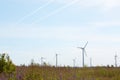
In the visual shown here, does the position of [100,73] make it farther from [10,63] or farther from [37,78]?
[37,78]

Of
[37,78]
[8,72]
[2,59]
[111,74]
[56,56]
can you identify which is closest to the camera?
[37,78]

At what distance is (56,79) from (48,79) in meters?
0.35

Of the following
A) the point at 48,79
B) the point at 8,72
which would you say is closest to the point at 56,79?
the point at 48,79

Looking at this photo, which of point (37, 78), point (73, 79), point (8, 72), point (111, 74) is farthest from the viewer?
point (111, 74)

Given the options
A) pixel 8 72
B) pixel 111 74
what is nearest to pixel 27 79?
pixel 8 72

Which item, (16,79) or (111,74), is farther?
(111,74)

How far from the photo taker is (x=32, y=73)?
40.8ft

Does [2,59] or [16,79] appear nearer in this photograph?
[16,79]

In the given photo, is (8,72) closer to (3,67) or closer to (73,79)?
(3,67)

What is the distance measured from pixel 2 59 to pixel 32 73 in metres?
5.66

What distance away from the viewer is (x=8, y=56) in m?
18.0

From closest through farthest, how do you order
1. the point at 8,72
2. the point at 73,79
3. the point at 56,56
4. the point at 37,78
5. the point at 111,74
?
1. the point at 37,78
2. the point at 73,79
3. the point at 8,72
4. the point at 111,74
5. the point at 56,56

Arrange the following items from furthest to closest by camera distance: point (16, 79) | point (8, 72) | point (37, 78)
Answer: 1. point (8, 72)
2. point (16, 79)
3. point (37, 78)

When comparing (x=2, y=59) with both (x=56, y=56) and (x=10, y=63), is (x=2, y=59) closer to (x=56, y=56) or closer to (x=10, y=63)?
(x=10, y=63)
